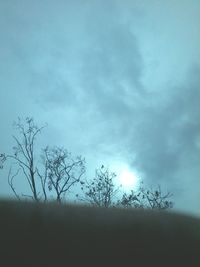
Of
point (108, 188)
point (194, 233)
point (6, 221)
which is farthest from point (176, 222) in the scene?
point (108, 188)

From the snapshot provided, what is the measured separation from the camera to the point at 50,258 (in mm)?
5676

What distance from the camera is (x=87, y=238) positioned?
19.6ft

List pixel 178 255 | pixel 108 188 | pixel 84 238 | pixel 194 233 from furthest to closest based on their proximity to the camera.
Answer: pixel 108 188 → pixel 194 233 → pixel 178 255 → pixel 84 238

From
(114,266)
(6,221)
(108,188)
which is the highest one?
(108,188)

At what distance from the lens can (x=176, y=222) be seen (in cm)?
A: 717

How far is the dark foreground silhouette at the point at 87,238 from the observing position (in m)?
5.65

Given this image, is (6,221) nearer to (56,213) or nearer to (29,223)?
(29,223)

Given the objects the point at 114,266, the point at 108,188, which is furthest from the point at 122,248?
the point at 108,188

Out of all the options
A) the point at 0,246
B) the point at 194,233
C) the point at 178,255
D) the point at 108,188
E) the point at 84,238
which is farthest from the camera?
the point at 108,188

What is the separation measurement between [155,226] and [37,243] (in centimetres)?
197

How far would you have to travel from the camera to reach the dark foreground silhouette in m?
5.65

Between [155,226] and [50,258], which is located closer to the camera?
[50,258]

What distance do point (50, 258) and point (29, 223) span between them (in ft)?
1.86

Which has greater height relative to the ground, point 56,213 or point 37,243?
point 56,213
